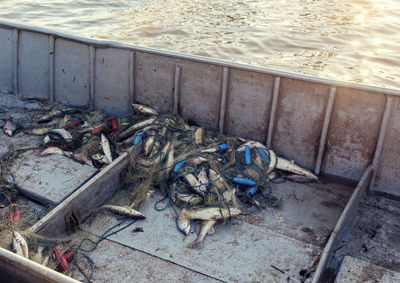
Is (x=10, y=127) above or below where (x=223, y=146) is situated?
below

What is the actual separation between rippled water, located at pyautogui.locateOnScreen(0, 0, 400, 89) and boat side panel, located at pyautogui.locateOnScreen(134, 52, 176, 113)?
6944mm

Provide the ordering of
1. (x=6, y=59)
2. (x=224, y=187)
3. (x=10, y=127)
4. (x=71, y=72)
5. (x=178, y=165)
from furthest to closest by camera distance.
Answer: (x=6, y=59), (x=71, y=72), (x=10, y=127), (x=178, y=165), (x=224, y=187)

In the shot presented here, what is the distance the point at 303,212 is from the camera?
6809 millimetres

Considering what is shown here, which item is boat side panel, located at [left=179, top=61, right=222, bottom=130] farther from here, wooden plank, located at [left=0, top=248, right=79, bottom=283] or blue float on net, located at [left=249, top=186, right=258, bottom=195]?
wooden plank, located at [left=0, top=248, right=79, bottom=283]

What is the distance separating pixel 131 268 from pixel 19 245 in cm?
138

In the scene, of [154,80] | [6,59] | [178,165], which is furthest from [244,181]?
[6,59]

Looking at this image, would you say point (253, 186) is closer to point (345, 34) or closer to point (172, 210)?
point (172, 210)

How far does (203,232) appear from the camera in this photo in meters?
6.19

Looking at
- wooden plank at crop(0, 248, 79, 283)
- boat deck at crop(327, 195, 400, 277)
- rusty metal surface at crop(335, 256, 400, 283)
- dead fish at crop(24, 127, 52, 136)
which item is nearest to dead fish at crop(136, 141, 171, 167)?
dead fish at crop(24, 127, 52, 136)

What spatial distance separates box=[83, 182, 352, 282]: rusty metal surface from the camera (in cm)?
579

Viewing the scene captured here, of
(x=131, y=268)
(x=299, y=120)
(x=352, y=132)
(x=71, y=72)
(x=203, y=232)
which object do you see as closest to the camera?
(x=131, y=268)

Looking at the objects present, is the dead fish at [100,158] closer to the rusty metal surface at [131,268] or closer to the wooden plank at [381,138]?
the rusty metal surface at [131,268]

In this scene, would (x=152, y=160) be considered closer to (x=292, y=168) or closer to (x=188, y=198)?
(x=188, y=198)

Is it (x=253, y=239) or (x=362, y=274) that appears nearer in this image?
(x=362, y=274)
